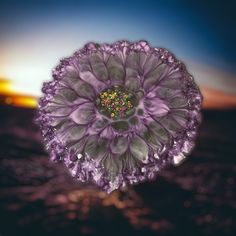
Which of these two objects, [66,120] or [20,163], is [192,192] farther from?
[66,120]

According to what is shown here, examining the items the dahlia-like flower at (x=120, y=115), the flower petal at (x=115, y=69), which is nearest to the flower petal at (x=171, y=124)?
the dahlia-like flower at (x=120, y=115)

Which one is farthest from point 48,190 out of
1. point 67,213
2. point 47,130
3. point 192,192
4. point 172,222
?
point 47,130

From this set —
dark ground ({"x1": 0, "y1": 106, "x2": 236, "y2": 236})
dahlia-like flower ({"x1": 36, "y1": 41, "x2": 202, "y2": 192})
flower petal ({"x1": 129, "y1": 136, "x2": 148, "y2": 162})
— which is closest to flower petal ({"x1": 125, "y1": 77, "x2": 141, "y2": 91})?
dahlia-like flower ({"x1": 36, "y1": 41, "x2": 202, "y2": 192})

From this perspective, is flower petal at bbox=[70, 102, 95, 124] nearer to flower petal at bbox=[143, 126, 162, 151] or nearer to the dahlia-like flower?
the dahlia-like flower

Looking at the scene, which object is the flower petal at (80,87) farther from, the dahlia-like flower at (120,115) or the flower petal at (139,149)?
the flower petal at (139,149)

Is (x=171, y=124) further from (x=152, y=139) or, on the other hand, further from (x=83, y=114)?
(x=83, y=114)

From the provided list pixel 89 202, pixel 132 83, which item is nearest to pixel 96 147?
pixel 132 83

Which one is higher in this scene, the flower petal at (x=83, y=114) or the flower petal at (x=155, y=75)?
the flower petal at (x=155, y=75)
